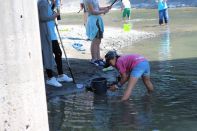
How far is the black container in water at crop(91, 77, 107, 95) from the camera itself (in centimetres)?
952

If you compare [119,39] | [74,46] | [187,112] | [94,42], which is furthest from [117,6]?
[187,112]

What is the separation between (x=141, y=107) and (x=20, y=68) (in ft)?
12.2

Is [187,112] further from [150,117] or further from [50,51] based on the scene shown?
[50,51]

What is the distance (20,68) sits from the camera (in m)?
5.22

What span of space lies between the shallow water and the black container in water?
0.41ft

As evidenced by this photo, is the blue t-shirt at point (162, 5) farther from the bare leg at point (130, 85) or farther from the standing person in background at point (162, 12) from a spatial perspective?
the bare leg at point (130, 85)

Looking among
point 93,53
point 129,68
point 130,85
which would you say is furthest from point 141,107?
point 93,53

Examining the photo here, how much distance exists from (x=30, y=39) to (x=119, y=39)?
1399cm

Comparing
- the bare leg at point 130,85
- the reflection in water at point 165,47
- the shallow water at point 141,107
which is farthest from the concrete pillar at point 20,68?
the reflection in water at point 165,47

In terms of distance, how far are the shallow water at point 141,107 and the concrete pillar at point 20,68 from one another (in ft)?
6.97

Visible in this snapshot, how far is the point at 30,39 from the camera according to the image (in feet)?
17.2

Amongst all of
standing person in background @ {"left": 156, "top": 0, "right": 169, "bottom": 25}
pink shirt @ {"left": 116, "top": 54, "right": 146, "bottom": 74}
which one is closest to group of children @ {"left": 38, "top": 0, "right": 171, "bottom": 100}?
pink shirt @ {"left": 116, "top": 54, "right": 146, "bottom": 74}

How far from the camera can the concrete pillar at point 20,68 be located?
5090mm

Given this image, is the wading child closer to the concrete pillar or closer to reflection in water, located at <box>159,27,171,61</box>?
the concrete pillar
